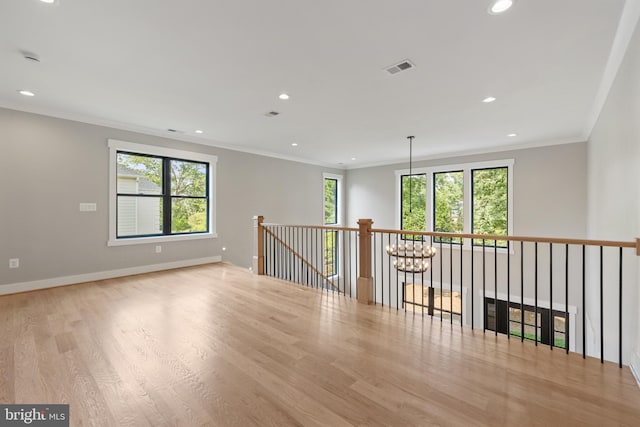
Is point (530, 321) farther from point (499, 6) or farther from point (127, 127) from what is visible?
point (127, 127)

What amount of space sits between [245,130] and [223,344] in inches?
150

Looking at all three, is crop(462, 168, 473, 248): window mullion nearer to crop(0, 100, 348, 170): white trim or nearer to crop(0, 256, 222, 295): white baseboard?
crop(0, 100, 348, 170): white trim

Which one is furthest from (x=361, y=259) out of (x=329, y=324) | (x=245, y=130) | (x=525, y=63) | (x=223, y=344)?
(x=245, y=130)

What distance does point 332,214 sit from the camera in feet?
30.5

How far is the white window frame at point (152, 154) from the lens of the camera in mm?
4781

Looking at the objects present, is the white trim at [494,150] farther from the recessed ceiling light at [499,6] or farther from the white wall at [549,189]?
the recessed ceiling light at [499,6]

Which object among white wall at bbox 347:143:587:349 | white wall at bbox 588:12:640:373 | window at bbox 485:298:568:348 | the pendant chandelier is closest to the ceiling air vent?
white wall at bbox 588:12:640:373

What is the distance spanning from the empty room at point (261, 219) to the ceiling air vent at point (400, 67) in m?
0.02

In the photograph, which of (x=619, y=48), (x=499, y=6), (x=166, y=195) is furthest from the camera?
(x=166, y=195)

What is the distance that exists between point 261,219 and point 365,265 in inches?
92.5

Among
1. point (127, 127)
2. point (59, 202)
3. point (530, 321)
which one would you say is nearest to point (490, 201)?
point (530, 321)

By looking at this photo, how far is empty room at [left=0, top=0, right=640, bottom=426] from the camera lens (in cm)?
192

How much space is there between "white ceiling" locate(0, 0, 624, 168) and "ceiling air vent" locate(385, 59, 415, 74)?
0.07m

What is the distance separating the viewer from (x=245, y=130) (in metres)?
5.18
